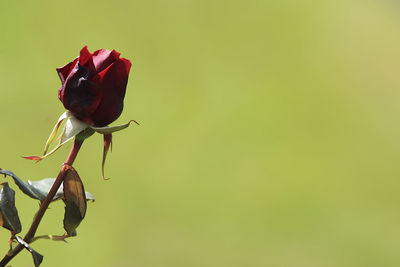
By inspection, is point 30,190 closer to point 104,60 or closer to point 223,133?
point 104,60

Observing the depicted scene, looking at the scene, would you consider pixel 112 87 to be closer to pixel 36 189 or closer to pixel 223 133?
pixel 36 189

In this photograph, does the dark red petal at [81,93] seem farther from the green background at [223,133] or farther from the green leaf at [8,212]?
the green background at [223,133]

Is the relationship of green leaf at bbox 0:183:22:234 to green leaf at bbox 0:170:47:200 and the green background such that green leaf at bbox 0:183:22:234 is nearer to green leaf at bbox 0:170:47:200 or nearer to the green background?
green leaf at bbox 0:170:47:200

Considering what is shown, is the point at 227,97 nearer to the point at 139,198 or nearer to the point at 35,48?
the point at 139,198

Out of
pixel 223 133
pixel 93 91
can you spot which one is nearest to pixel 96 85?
pixel 93 91

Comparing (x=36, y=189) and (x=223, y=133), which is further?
(x=223, y=133)

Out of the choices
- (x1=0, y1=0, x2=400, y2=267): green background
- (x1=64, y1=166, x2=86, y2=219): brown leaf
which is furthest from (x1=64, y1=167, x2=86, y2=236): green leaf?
(x1=0, y1=0, x2=400, y2=267): green background

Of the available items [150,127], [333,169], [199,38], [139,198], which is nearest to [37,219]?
[139,198]

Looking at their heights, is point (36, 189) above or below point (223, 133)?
above
